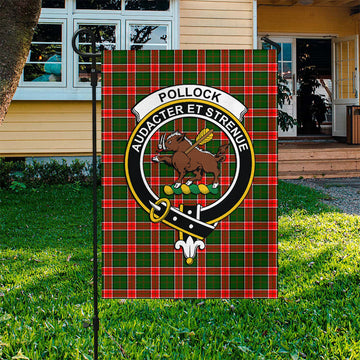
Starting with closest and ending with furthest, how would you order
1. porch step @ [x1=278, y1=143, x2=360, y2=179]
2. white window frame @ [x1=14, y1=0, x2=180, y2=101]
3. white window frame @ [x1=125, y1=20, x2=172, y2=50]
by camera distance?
white window frame @ [x1=14, y1=0, x2=180, y2=101]
white window frame @ [x1=125, y1=20, x2=172, y2=50]
porch step @ [x1=278, y1=143, x2=360, y2=179]

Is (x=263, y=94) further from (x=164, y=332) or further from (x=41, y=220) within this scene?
(x=41, y=220)

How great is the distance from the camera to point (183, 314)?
2.88 meters

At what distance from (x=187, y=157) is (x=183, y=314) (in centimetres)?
144

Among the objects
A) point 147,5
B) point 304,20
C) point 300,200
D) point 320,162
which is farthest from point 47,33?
point 304,20

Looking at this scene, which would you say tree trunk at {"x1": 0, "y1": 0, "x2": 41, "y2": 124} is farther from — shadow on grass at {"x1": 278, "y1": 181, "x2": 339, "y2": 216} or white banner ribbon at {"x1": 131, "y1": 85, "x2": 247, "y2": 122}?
shadow on grass at {"x1": 278, "y1": 181, "x2": 339, "y2": 216}

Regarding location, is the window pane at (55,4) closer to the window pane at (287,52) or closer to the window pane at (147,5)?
the window pane at (147,5)

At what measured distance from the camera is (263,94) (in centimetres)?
177

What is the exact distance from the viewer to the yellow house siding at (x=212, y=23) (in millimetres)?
8727

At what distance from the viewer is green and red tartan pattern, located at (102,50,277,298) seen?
1753 millimetres

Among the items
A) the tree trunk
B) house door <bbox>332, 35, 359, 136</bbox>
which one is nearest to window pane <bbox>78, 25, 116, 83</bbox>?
the tree trunk

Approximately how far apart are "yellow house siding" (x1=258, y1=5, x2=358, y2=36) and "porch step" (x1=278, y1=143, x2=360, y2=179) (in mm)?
3816

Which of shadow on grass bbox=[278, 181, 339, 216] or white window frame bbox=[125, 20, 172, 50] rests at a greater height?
white window frame bbox=[125, 20, 172, 50]

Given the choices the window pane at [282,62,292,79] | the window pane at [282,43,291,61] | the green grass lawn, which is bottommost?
the green grass lawn

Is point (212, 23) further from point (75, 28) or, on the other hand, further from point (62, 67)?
point (62, 67)
